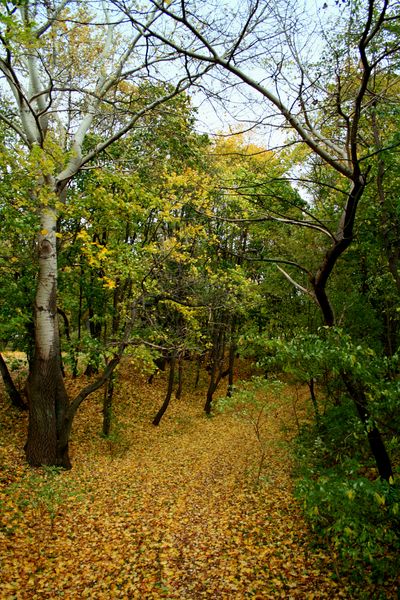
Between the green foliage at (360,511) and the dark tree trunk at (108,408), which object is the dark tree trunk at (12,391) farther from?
the green foliage at (360,511)

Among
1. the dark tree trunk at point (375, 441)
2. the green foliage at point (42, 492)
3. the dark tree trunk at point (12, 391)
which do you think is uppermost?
the dark tree trunk at point (375, 441)

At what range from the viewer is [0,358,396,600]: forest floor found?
4.70 meters

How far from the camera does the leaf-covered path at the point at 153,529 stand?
4.70 metres

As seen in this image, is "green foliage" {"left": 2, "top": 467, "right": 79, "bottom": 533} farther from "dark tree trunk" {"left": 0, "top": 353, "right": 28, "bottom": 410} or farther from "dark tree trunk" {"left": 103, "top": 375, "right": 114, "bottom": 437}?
"dark tree trunk" {"left": 0, "top": 353, "right": 28, "bottom": 410}

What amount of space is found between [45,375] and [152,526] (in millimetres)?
3711

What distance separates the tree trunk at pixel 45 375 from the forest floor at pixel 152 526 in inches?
17.6

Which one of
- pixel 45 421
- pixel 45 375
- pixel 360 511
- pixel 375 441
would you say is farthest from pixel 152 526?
pixel 375 441

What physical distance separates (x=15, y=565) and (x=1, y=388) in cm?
881

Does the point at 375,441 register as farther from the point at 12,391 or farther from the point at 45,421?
the point at 12,391

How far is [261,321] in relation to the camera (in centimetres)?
1605

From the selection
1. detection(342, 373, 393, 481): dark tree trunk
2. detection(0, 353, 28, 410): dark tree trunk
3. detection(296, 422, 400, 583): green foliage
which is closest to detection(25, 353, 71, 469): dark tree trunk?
detection(0, 353, 28, 410): dark tree trunk

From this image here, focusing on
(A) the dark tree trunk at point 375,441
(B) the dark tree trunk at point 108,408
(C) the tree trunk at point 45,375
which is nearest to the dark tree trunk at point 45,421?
(C) the tree trunk at point 45,375

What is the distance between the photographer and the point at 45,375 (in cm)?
766

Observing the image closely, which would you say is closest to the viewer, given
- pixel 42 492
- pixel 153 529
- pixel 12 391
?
pixel 153 529
